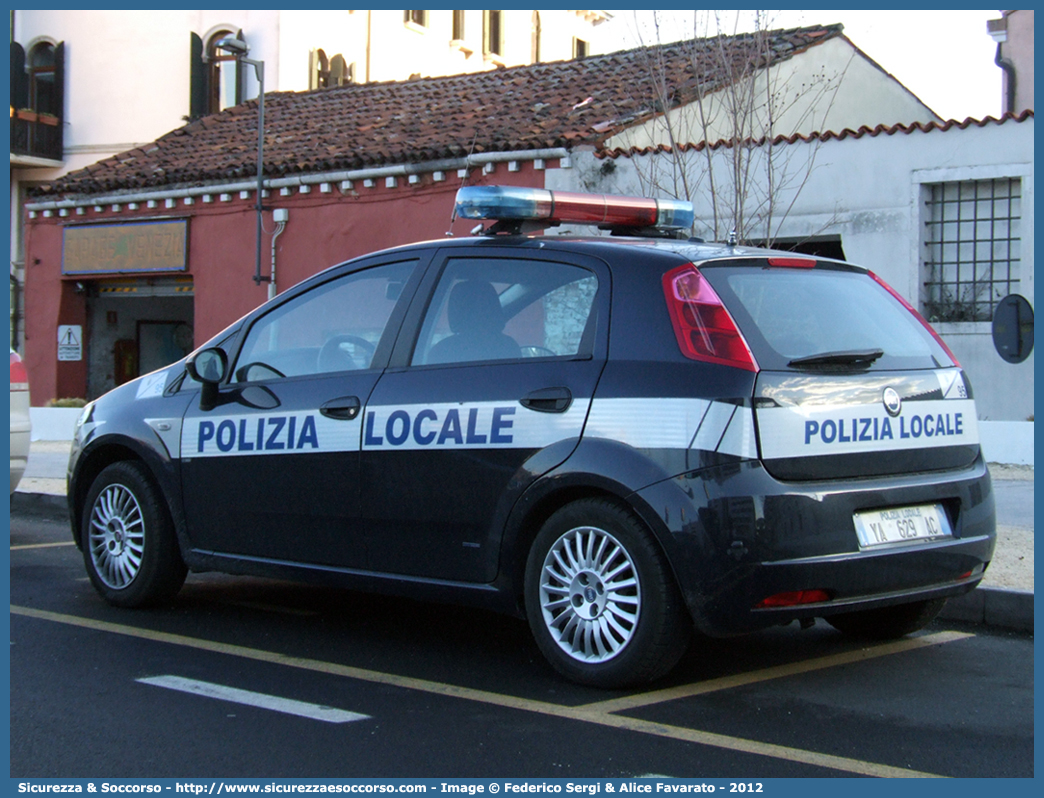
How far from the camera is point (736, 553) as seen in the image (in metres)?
4.15

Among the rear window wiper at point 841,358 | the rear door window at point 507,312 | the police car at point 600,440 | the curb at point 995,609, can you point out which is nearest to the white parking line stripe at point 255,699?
the police car at point 600,440

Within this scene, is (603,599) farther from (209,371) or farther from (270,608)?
(270,608)

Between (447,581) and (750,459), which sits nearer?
(750,459)

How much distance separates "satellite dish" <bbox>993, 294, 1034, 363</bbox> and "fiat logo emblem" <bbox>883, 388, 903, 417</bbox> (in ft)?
14.7

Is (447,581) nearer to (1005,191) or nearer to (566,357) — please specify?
(566,357)

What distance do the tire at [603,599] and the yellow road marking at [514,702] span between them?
24 centimetres

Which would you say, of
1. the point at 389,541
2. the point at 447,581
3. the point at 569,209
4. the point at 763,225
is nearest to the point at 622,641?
the point at 447,581

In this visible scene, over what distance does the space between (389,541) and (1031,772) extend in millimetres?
2464

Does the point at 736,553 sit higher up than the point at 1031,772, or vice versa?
the point at 736,553

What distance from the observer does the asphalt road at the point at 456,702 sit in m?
3.73

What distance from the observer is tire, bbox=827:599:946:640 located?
5379 millimetres

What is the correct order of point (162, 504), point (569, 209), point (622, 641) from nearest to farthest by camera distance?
point (622, 641), point (569, 209), point (162, 504)

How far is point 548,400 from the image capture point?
4.61 metres

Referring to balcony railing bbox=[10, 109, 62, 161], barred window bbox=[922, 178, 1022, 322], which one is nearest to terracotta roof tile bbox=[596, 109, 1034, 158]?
barred window bbox=[922, 178, 1022, 322]
